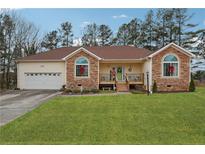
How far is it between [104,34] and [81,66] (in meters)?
13.2

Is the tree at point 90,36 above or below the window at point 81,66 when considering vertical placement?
above

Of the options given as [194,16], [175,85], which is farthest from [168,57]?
[194,16]

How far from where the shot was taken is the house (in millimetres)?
22781

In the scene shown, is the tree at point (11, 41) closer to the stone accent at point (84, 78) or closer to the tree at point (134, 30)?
the stone accent at point (84, 78)

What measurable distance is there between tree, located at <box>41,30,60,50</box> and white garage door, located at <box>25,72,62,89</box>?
11595 millimetres

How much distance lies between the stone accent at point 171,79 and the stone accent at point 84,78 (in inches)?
181

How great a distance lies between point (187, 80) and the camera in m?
22.9

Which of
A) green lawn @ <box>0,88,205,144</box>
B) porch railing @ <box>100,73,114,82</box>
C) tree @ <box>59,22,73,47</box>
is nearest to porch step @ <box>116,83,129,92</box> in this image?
porch railing @ <box>100,73,114,82</box>

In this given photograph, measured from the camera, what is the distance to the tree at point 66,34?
3716 centimetres

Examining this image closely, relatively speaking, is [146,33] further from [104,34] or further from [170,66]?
[170,66]

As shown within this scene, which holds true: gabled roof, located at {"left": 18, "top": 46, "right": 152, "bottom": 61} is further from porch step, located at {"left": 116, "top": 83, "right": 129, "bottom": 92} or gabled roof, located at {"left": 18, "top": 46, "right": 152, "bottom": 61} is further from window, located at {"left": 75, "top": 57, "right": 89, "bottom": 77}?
porch step, located at {"left": 116, "top": 83, "right": 129, "bottom": 92}

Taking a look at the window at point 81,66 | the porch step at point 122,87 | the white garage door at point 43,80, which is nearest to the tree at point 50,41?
the white garage door at point 43,80

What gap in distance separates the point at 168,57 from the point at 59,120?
1409 cm
